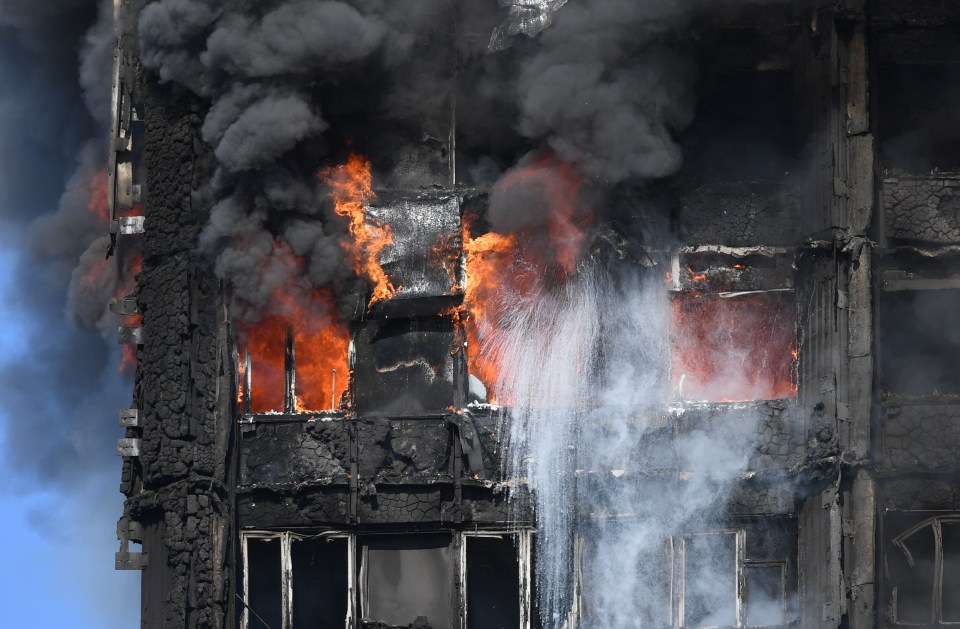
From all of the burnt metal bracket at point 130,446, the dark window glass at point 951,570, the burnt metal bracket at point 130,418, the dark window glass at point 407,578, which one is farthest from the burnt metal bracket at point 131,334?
the dark window glass at point 951,570

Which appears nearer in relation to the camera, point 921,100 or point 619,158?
point 619,158

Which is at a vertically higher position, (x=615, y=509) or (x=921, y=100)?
(x=921, y=100)

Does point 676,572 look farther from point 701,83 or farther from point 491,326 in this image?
point 701,83

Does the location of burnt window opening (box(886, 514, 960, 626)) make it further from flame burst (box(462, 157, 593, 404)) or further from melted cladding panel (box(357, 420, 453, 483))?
melted cladding panel (box(357, 420, 453, 483))

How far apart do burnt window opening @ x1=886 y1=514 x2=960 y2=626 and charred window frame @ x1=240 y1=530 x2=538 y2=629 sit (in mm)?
5905

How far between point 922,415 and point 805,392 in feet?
5.89

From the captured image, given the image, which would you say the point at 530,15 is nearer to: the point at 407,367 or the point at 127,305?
the point at 407,367

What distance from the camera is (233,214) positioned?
23000 mm

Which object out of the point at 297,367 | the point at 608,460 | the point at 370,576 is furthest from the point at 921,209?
the point at 370,576

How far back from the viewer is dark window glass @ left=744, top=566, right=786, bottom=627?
23688 mm

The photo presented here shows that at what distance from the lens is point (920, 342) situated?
990 inches

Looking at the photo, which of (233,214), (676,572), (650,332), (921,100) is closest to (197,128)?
(233,214)

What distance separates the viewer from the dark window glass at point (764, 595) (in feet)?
77.7

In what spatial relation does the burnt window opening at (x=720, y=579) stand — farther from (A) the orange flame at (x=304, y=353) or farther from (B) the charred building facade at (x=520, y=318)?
(A) the orange flame at (x=304, y=353)
